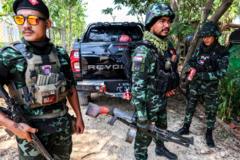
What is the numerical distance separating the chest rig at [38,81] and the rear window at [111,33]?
392 cm

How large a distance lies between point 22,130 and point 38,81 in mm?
356

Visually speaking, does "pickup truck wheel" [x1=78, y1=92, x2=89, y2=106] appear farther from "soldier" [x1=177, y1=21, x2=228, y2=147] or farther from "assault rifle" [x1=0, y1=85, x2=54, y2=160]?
"assault rifle" [x1=0, y1=85, x2=54, y2=160]

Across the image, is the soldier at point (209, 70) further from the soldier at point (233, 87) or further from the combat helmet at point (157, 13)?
the soldier at point (233, 87)

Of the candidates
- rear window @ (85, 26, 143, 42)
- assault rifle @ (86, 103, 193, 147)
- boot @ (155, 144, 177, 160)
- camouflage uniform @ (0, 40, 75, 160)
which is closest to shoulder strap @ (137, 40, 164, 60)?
assault rifle @ (86, 103, 193, 147)

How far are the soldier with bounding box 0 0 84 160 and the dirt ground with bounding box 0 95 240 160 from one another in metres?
1.62

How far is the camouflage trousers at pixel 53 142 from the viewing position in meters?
2.13

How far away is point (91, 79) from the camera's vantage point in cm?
518

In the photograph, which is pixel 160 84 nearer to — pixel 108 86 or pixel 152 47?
pixel 152 47

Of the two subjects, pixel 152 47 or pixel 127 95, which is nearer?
pixel 152 47

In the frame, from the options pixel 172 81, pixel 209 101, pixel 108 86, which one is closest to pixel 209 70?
pixel 209 101

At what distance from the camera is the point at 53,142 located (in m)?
2.26

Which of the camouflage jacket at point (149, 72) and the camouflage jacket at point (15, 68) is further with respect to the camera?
the camouflage jacket at point (149, 72)

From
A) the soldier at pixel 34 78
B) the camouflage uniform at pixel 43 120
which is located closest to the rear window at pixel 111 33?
the camouflage uniform at pixel 43 120

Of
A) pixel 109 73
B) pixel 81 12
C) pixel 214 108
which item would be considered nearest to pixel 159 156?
pixel 214 108
